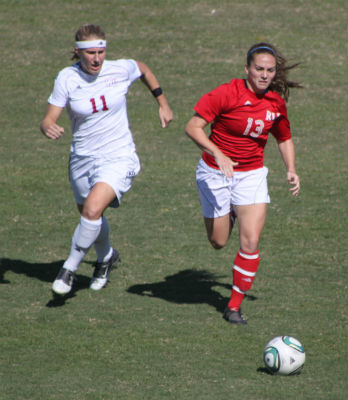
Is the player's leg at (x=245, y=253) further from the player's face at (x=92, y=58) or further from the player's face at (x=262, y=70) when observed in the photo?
the player's face at (x=92, y=58)

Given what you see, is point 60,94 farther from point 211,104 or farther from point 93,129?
point 211,104

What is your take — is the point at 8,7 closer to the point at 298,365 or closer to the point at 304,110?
the point at 304,110

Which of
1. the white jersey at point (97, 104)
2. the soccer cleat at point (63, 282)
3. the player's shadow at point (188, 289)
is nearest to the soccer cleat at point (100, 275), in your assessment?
the player's shadow at point (188, 289)

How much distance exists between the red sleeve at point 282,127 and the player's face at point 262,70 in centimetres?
38

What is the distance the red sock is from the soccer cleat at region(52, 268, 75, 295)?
1551mm

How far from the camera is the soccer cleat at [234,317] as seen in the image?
7332 mm

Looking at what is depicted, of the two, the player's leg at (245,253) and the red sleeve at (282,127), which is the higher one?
the red sleeve at (282,127)

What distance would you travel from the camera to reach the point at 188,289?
326 inches

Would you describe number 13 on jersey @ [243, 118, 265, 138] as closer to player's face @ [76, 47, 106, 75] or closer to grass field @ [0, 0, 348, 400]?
player's face @ [76, 47, 106, 75]

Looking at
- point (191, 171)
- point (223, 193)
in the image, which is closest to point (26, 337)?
point (223, 193)

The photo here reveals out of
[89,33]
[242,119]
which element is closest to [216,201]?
[242,119]

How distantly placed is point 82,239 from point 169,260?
6.11 feet

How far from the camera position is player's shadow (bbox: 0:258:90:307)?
27.2ft

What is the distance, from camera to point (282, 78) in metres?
7.25
